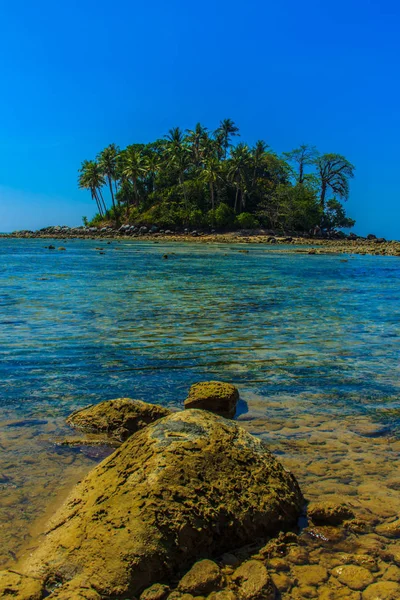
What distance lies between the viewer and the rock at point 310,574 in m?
2.99

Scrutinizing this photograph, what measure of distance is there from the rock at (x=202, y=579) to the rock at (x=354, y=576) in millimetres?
768

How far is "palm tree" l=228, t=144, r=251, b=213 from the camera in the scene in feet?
249

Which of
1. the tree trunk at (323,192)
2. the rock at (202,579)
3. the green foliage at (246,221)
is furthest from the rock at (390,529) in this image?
the tree trunk at (323,192)

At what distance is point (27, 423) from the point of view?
532cm

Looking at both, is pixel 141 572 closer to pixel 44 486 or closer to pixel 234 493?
pixel 234 493

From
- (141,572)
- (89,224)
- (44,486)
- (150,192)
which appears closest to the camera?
(141,572)

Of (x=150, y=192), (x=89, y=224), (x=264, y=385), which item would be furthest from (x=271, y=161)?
(x=264, y=385)

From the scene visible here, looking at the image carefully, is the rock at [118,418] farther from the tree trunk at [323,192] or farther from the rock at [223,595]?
the tree trunk at [323,192]

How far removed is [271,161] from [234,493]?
8171 cm

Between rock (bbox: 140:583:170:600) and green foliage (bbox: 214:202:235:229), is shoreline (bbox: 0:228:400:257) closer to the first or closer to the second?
green foliage (bbox: 214:202:235:229)

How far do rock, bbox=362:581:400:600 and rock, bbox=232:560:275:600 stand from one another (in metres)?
0.58

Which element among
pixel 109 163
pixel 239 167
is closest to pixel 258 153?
pixel 239 167

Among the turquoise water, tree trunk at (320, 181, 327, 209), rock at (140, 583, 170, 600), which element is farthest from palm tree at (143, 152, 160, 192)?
rock at (140, 583, 170, 600)

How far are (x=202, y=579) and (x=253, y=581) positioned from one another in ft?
1.02
